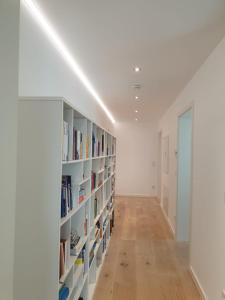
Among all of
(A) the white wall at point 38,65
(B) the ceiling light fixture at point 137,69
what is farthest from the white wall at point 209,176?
(A) the white wall at point 38,65

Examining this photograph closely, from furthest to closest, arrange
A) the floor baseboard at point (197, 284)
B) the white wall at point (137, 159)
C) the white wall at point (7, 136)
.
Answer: the white wall at point (137, 159) < the floor baseboard at point (197, 284) < the white wall at point (7, 136)

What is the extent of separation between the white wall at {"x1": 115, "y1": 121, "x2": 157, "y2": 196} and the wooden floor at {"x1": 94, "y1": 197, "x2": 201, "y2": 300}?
2.78 metres

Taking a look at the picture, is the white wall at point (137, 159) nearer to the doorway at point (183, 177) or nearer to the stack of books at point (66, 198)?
the doorway at point (183, 177)

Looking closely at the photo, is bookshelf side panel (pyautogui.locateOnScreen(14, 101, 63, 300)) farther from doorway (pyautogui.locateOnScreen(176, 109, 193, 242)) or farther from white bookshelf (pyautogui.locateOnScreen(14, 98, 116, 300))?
doorway (pyautogui.locateOnScreen(176, 109, 193, 242))

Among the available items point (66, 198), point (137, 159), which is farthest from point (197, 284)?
point (137, 159)

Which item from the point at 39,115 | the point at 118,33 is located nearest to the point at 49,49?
the point at 118,33

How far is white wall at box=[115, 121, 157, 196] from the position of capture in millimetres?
7770

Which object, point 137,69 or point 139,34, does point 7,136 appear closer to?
point 139,34

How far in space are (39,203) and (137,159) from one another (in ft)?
21.7

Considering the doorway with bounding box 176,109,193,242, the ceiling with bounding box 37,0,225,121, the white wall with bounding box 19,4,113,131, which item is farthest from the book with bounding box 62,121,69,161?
the doorway with bounding box 176,109,193,242

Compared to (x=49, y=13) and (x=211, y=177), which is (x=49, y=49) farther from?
(x=211, y=177)

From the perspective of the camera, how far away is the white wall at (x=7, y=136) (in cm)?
103

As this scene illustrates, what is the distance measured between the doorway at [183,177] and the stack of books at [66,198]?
105 inches

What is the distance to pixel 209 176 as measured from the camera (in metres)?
2.31
